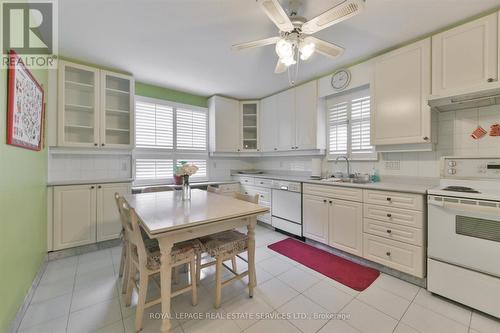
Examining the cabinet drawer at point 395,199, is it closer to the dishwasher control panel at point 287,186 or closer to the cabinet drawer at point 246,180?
the dishwasher control panel at point 287,186

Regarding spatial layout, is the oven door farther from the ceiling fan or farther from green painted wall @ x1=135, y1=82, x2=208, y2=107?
green painted wall @ x1=135, y1=82, x2=208, y2=107

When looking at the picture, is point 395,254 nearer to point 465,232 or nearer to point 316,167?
point 465,232

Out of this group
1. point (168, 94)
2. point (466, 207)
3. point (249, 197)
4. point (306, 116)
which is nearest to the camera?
point (466, 207)

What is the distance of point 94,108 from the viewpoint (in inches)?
113

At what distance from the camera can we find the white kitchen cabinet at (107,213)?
276cm

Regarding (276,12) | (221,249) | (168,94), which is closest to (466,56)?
(276,12)

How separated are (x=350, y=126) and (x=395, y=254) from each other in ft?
5.73

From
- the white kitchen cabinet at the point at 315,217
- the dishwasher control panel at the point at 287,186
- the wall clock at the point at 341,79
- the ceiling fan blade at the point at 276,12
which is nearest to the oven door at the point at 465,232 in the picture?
the white kitchen cabinet at the point at 315,217

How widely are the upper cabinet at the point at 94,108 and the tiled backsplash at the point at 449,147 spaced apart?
3.58m

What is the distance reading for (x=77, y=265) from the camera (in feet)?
7.82

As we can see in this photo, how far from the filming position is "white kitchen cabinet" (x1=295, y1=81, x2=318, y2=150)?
322cm

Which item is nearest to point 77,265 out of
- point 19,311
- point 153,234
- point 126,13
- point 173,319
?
point 19,311

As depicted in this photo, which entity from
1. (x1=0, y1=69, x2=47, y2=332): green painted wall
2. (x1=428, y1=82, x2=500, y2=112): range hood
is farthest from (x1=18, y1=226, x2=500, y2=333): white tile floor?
(x1=428, y1=82, x2=500, y2=112): range hood

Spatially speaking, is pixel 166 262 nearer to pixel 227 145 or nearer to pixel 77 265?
pixel 77 265
